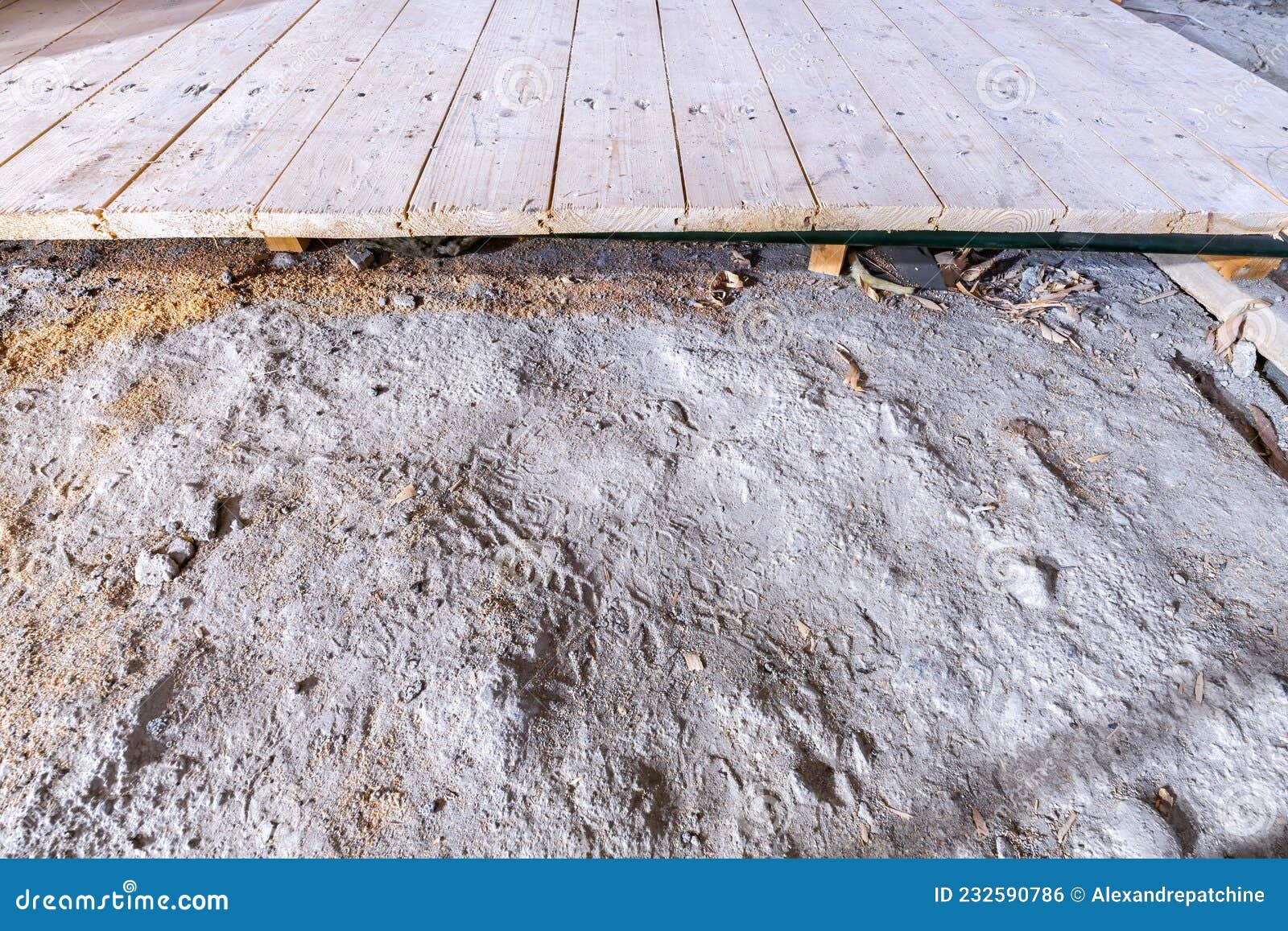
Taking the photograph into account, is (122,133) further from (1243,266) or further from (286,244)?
(1243,266)

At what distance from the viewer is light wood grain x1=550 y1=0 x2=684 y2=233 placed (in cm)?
159

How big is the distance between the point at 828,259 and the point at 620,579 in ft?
4.39

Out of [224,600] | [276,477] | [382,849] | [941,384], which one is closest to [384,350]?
[276,477]

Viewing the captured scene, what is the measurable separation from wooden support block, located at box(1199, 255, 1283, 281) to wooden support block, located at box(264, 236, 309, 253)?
2951 mm

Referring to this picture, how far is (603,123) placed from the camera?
73.2 inches

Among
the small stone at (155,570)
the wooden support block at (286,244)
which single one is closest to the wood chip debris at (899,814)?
the small stone at (155,570)

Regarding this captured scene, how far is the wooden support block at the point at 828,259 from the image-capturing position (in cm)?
217

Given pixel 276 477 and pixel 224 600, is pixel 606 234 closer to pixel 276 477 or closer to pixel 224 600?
pixel 276 477

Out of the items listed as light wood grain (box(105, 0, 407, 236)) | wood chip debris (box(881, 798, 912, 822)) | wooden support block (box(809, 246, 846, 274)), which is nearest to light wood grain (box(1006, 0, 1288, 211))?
wooden support block (box(809, 246, 846, 274))

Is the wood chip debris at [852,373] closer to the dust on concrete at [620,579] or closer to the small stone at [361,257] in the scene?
the dust on concrete at [620,579]

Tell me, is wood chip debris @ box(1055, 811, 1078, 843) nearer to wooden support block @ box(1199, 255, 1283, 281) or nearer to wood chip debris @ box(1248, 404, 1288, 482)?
wood chip debris @ box(1248, 404, 1288, 482)

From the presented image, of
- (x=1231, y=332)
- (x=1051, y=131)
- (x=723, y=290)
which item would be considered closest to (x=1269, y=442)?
(x=1231, y=332)

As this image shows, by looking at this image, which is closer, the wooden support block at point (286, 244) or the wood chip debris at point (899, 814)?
the wood chip debris at point (899, 814)

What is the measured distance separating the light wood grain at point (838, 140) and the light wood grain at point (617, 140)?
355 millimetres
